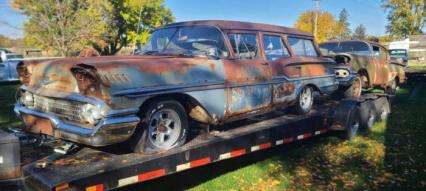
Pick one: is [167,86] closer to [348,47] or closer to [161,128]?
[161,128]

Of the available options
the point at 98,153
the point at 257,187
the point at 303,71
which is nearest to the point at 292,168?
the point at 257,187

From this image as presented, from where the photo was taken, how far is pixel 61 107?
14.5 feet

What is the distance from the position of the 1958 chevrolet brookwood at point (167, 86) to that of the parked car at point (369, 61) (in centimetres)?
370

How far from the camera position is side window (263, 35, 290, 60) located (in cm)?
645

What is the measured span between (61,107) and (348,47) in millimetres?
10114

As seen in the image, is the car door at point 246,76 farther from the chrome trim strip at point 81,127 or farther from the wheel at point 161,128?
the chrome trim strip at point 81,127

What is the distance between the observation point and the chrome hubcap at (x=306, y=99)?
731 centimetres

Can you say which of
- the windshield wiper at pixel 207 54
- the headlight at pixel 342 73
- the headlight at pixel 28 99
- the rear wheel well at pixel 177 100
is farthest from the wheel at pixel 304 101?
the headlight at pixel 28 99

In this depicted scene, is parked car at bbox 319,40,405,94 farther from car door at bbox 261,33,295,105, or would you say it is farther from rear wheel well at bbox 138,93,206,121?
rear wheel well at bbox 138,93,206,121

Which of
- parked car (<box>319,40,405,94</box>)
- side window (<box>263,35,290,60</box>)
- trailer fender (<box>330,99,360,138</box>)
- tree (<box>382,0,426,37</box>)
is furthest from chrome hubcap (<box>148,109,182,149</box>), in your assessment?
tree (<box>382,0,426,37</box>)

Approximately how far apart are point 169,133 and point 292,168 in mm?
2348

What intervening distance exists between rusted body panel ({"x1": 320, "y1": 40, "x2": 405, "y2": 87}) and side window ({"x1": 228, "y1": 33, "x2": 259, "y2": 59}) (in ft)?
15.3

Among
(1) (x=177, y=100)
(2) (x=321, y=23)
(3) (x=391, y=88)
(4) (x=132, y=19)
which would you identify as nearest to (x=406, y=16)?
(2) (x=321, y=23)

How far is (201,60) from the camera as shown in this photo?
5.21 m
